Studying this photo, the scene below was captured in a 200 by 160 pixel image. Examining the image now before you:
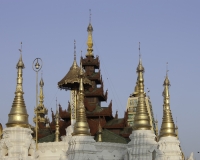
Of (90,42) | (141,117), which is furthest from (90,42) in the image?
(141,117)

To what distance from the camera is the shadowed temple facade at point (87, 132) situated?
32.0 meters

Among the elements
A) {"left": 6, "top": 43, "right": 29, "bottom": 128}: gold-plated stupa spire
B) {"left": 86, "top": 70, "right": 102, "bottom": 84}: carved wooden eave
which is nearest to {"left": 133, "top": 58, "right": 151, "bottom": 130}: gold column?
{"left": 6, "top": 43, "right": 29, "bottom": 128}: gold-plated stupa spire

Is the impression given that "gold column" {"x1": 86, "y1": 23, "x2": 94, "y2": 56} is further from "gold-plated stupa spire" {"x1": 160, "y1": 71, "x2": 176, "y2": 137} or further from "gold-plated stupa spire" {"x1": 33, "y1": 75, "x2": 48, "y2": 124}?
"gold-plated stupa spire" {"x1": 160, "y1": 71, "x2": 176, "y2": 137}

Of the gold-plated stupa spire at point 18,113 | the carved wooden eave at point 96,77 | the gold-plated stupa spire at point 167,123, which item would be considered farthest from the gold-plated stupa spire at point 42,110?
the gold-plated stupa spire at point 18,113

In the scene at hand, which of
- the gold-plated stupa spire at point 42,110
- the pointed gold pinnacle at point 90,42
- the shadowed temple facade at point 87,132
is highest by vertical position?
the pointed gold pinnacle at point 90,42

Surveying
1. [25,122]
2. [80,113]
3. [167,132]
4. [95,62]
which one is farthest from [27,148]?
[95,62]

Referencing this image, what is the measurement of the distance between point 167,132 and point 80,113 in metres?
7.28

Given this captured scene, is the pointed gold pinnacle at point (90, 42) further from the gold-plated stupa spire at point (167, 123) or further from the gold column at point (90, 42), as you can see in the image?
the gold-plated stupa spire at point (167, 123)

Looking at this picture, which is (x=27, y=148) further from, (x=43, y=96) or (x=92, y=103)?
(x=43, y=96)

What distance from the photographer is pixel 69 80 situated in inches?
1497

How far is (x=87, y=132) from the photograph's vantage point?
105ft

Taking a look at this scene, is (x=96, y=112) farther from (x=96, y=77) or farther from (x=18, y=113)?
(x=18, y=113)

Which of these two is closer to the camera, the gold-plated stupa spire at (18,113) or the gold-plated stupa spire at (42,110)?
the gold-plated stupa spire at (18,113)

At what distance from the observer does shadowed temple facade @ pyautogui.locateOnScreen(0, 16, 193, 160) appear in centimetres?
3203
